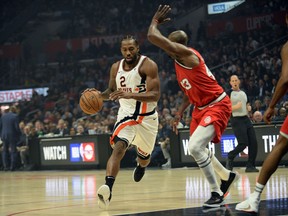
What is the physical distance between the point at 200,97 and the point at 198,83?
0.19 metres

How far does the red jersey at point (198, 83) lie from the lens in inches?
333

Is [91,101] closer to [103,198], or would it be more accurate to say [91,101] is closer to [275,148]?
[103,198]

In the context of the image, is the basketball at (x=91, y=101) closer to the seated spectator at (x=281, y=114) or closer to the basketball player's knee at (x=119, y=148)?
the basketball player's knee at (x=119, y=148)

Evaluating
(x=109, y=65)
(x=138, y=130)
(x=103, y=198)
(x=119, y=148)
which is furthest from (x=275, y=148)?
(x=109, y=65)

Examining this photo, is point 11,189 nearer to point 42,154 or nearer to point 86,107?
point 86,107

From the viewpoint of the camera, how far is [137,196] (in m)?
10.5

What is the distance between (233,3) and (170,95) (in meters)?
6.22

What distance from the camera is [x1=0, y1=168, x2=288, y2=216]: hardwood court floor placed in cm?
832

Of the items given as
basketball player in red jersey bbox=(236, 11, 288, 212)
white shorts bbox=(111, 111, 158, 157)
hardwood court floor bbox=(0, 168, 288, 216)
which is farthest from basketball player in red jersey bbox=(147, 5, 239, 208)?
white shorts bbox=(111, 111, 158, 157)

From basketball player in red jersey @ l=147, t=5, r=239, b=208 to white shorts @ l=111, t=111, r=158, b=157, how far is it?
4.14 feet

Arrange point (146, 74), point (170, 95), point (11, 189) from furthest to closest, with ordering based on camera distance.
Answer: point (170, 95) < point (11, 189) < point (146, 74)

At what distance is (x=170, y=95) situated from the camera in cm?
2414

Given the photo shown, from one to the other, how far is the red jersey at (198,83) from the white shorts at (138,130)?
54.0 inches

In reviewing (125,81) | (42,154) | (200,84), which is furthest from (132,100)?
(42,154)
